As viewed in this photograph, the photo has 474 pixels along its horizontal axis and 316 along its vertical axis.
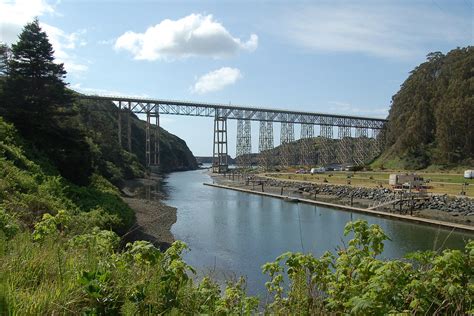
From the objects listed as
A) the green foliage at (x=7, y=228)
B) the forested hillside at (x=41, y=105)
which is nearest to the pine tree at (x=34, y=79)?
the forested hillside at (x=41, y=105)

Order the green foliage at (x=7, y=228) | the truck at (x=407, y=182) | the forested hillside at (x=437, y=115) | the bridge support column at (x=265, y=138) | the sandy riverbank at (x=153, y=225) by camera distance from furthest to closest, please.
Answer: the bridge support column at (x=265, y=138) → the forested hillside at (x=437, y=115) → the truck at (x=407, y=182) → the sandy riverbank at (x=153, y=225) → the green foliage at (x=7, y=228)

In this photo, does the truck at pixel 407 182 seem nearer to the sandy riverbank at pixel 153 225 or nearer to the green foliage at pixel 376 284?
the sandy riverbank at pixel 153 225

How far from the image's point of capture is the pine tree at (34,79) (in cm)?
2693

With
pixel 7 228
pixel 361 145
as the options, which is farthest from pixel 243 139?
pixel 7 228

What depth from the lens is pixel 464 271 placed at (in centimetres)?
354

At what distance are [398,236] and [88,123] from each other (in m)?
61.4

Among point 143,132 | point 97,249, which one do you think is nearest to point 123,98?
point 143,132

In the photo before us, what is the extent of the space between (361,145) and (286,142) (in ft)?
81.7

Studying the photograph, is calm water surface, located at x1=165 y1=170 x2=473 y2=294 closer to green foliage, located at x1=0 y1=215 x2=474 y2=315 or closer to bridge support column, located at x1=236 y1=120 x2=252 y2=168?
green foliage, located at x1=0 y1=215 x2=474 y2=315

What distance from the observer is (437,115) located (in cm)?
6141

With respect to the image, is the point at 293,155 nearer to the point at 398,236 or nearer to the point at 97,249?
the point at 398,236

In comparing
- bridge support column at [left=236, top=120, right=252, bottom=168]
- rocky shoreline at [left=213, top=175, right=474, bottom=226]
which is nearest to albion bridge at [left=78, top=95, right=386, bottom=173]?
A: bridge support column at [left=236, top=120, right=252, bottom=168]

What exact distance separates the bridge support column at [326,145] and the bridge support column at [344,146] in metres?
→ 2.39

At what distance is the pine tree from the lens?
88.4 feet
